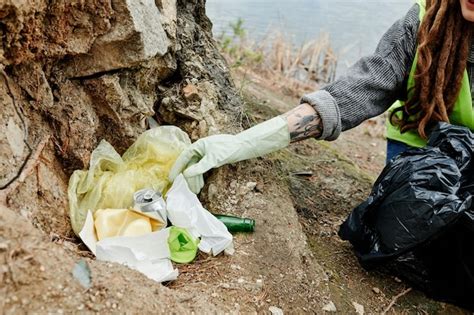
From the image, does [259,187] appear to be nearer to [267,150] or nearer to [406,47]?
[267,150]

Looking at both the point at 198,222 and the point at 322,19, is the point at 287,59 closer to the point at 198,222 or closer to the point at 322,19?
the point at 322,19

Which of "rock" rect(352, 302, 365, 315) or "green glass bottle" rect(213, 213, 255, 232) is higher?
"green glass bottle" rect(213, 213, 255, 232)

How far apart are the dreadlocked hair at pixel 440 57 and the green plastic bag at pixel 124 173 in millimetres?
1251

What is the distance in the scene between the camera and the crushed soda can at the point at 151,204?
1.95 meters

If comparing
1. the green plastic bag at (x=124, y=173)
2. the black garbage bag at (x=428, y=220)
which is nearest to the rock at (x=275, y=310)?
the black garbage bag at (x=428, y=220)

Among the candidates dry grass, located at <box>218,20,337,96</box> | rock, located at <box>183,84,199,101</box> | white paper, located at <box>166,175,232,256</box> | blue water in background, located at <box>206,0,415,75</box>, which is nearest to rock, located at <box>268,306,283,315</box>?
white paper, located at <box>166,175,232,256</box>

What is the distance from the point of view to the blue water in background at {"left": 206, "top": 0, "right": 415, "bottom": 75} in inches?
316

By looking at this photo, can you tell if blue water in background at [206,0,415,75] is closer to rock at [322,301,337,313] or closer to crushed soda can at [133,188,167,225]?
crushed soda can at [133,188,167,225]

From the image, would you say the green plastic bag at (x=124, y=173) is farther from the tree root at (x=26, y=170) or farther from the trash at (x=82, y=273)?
the trash at (x=82, y=273)

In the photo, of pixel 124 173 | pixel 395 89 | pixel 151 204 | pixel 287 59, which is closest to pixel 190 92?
pixel 124 173

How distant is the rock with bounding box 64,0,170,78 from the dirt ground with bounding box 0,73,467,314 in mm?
513

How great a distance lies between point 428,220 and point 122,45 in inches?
59.6

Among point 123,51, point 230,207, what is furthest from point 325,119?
point 123,51

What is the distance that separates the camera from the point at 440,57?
2.34 metres
